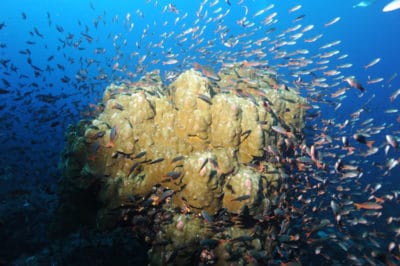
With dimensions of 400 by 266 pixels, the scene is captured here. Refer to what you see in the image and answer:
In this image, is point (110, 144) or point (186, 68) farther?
point (186, 68)

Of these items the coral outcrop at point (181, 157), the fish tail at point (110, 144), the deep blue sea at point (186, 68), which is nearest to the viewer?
the coral outcrop at point (181, 157)

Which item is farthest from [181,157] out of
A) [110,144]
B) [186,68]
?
[186,68]

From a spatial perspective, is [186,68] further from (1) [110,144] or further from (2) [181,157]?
(2) [181,157]

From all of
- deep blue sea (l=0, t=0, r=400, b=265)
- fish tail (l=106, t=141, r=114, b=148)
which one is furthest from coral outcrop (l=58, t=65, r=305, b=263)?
deep blue sea (l=0, t=0, r=400, b=265)

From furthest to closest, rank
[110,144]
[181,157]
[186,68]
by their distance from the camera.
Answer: [186,68], [110,144], [181,157]

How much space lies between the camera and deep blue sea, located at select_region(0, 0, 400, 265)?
418 inches

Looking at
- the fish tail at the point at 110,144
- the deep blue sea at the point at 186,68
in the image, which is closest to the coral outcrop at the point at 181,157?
the fish tail at the point at 110,144

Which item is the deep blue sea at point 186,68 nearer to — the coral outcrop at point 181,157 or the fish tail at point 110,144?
the coral outcrop at point 181,157

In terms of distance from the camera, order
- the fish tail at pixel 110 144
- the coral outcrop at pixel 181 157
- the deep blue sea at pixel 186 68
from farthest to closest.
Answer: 1. the deep blue sea at pixel 186 68
2. the fish tail at pixel 110 144
3. the coral outcrop at pixel 181 157

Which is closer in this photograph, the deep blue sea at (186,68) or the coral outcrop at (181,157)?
the coral outcrop at (181,157)

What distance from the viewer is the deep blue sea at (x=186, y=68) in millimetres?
10625

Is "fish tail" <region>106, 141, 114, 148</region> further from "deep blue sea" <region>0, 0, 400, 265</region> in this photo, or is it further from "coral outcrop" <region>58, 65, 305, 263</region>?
"deep blue sea" <region>0, 0, 400, 265</region>

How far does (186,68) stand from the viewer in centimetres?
1653

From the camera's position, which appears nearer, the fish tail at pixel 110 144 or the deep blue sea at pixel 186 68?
the fish tail at pixel 110 144
